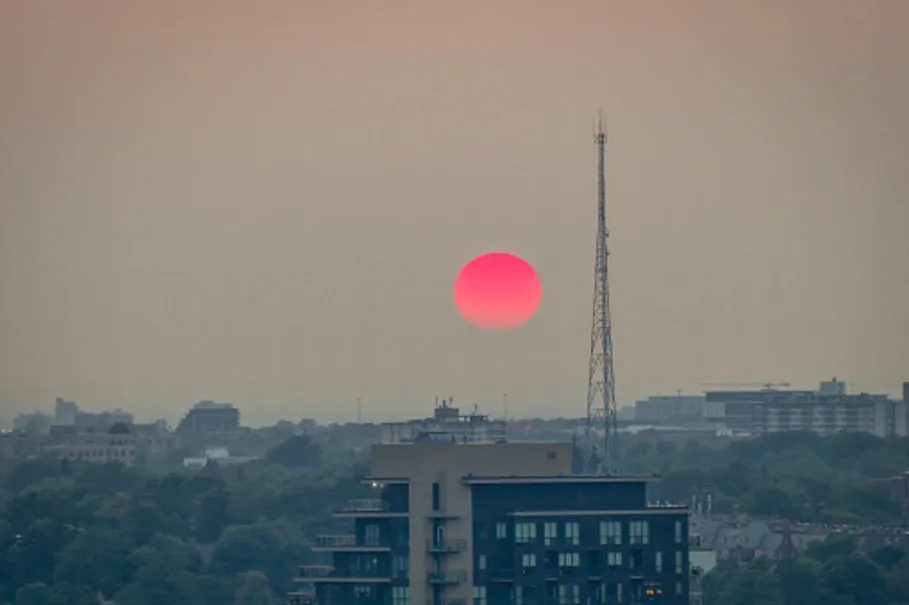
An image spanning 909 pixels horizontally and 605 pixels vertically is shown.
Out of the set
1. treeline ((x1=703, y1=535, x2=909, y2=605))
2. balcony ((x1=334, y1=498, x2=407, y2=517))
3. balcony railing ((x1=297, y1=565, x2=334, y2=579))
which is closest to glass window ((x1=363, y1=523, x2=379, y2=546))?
balcony ((x1=334, y1=498, x2=407, y2=517))

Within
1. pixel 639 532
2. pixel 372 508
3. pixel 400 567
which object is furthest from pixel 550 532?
pixel 372 508

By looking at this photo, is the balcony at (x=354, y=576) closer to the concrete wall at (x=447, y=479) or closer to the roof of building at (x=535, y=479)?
the concrete wall at (x=447, y=479)

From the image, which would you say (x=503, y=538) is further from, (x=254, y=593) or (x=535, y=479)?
(x=254, y=593)

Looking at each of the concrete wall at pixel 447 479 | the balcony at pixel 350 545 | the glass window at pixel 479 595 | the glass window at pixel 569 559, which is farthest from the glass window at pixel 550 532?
the balcony at pixel 350 545

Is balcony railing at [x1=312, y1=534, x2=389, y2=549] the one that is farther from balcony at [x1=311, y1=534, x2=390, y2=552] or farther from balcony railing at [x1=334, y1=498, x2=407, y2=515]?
balcony railing at [x1=334, y1=498, x2=407, y2=515]

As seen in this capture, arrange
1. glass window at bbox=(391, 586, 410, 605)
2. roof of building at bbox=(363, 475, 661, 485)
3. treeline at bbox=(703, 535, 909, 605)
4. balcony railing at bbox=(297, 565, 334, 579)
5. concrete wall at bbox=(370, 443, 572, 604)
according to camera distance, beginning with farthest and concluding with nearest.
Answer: treeline at bbox=(703, 535, 909, 605)
balcony railing at bbox=(297, 565, 334, 579)
roof of building at bbox=(363, 475, 661, 485)
concrete wall at bbox=(370, 443, 572, 604)
glass window at bbox=(391, 586, 410, 605)
